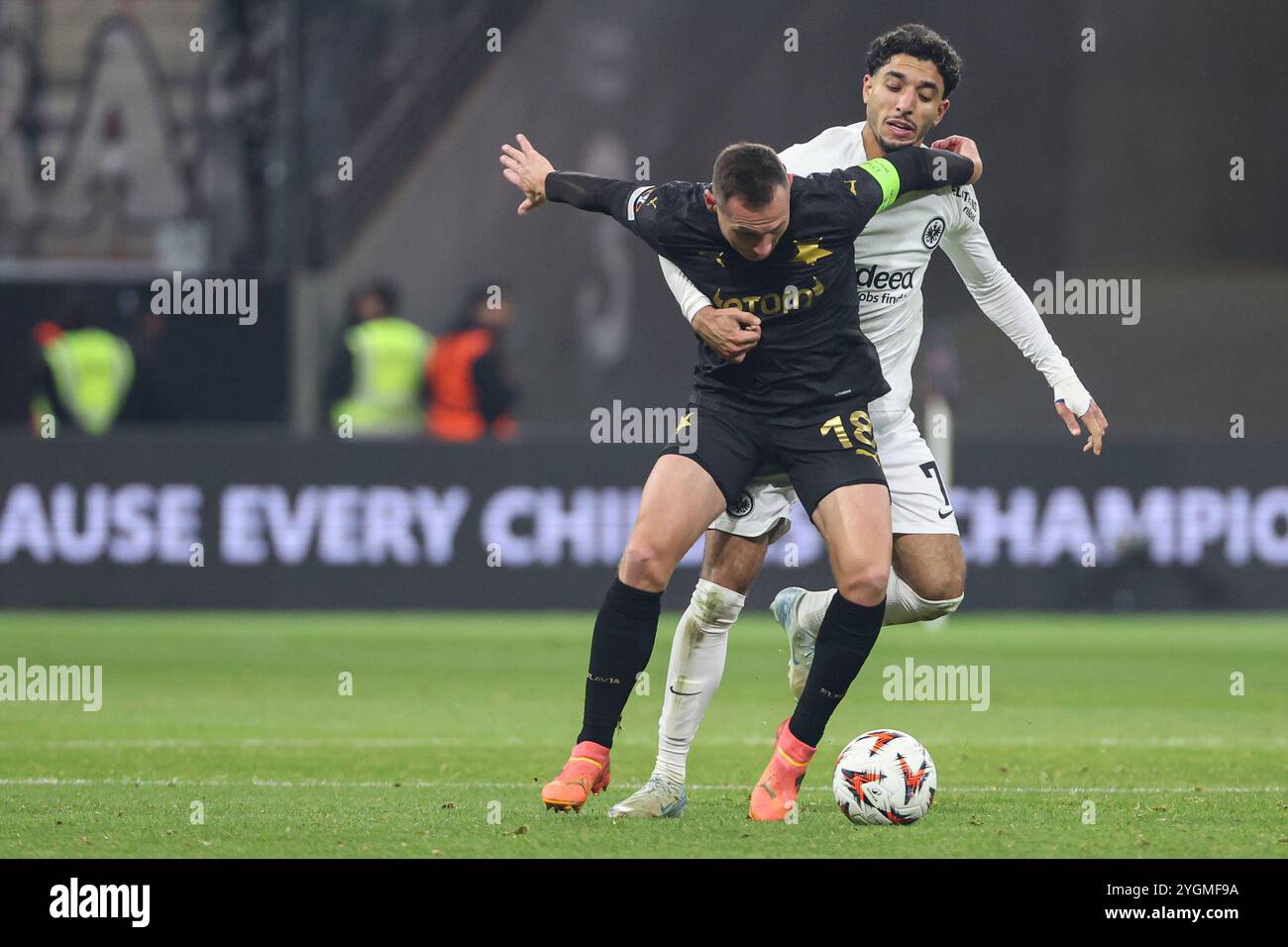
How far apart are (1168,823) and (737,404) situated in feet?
5.46

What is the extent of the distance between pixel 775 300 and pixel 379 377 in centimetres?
1030

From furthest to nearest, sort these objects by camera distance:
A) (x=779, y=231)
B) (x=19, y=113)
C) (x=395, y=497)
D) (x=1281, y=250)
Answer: (x=1281, y=250) < (x=19, y=113) < (x=395, y=497) < (x=779, y=231)

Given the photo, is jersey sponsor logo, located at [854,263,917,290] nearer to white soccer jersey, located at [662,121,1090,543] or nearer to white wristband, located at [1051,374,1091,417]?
white soccer jersey, located at [662,121,1090,543]

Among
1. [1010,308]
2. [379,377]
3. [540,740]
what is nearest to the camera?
[1010,308]

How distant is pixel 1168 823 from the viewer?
5.86 metres

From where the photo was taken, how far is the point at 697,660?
20.4 feet

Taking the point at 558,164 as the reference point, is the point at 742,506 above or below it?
below

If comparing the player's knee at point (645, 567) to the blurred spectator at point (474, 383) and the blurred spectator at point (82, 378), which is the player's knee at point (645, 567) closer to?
the blurred spectator at point (474, 383)

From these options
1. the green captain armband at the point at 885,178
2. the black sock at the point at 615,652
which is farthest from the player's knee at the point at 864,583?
the green captain armband at the point at 885,178

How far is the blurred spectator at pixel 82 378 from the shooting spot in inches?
657

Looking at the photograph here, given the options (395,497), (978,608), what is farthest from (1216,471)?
(395,497)

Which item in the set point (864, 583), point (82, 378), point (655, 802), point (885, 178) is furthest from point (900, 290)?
point (82, 378)

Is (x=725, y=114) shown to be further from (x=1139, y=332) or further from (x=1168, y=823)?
(x=1168, y=823)

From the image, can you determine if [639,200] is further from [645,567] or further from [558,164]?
[558,164]
